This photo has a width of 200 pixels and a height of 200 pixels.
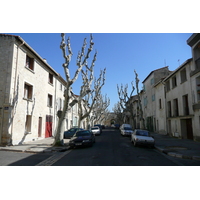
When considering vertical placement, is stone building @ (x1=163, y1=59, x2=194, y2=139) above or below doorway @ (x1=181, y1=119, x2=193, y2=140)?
above

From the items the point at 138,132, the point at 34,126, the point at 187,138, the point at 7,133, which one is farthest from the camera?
the point at 187,138

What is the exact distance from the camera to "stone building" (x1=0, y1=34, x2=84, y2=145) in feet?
45.8

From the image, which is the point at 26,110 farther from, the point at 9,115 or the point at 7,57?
the point at 7,57

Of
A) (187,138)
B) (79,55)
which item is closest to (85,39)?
(79,55)

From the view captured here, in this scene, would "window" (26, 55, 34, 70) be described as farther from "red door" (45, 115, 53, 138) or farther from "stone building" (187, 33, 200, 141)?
"stone building" (187, 33, 200, 141)

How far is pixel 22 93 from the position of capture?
623 inches

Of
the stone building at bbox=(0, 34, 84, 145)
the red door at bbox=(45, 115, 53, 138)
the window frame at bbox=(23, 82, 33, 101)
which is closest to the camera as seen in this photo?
the stone building at bbox=(0, 34, 84, 145)

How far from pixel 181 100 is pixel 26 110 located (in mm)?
16732

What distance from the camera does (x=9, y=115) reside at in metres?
13.9

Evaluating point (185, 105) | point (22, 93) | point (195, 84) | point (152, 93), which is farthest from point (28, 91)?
point (152, 93)

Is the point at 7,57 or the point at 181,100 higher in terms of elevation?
the point at 7,57

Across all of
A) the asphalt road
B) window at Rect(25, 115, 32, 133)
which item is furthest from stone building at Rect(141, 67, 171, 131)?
the asphalt road

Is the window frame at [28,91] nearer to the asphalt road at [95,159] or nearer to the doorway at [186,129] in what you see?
the asphalt road at [95,159]

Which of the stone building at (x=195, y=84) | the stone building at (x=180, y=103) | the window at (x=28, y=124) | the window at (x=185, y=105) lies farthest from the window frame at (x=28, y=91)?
the window at (x=185, y=105)
